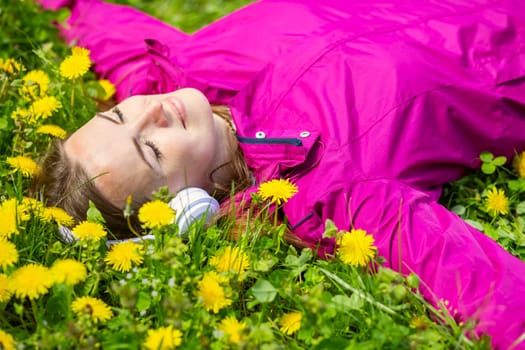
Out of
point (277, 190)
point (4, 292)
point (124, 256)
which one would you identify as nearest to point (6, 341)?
point (4, 292)

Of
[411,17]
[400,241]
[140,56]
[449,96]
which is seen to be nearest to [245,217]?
[400,241]

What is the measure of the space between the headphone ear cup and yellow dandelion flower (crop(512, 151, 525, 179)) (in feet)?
4.17

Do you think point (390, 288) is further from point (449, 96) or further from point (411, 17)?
point (411, 17)

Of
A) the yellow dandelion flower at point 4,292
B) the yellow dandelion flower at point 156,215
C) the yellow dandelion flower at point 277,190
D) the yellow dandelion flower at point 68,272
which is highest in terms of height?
the yellow dandelion flower at point 156,215

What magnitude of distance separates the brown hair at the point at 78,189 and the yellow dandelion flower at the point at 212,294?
20.4 inches

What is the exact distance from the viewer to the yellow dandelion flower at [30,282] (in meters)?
1.89

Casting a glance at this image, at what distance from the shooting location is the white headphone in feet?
7.63

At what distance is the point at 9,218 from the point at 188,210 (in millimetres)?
563

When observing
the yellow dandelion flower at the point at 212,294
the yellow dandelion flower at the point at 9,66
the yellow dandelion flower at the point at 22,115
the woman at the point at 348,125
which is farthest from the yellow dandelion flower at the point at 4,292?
the yellow dandelion flower at the point at 9,66

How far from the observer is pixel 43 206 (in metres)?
2.38

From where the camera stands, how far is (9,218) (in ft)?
6.91

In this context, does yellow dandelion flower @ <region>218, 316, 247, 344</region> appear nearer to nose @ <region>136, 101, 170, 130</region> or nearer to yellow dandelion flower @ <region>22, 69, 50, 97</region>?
nose @ <region>136, 101, 170, 130</region>

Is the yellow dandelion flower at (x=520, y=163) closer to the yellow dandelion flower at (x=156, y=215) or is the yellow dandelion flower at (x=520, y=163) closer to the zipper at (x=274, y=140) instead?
the zipper at (x=274, y=140)

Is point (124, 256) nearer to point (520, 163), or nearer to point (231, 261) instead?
point (231, 261)
